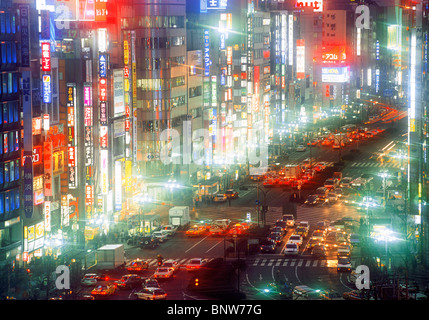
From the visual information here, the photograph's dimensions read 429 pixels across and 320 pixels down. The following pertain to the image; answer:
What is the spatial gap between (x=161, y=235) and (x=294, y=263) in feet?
42.3

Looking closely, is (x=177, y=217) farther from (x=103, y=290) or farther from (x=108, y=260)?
(x=103, y=290)

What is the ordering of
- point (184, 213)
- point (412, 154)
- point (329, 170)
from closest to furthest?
point (412, 154) < point (184, 213) < point (329, 170)

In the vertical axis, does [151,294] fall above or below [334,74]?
below

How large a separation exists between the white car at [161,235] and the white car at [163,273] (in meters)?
13.1

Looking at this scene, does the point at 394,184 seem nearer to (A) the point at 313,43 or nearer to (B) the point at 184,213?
(B) the point at 184,213

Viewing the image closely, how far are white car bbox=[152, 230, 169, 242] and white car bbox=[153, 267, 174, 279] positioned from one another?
13.1 m

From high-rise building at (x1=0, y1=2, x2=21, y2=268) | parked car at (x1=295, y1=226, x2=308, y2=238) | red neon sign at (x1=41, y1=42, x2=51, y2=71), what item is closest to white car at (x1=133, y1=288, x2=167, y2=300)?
high-rise building at (x1=0, y1=2, x2=21, y2=268)

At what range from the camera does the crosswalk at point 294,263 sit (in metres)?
58.1

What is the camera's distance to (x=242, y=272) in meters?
55.1

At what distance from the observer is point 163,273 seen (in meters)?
53.1

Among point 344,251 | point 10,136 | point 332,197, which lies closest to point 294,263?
point 344,251

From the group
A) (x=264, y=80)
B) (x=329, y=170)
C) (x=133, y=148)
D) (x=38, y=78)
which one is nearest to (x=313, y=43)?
(x=264, y=80)

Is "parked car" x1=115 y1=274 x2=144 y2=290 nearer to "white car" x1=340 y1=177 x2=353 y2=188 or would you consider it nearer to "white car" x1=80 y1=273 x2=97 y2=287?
"white car" x1=80 y1=273 x2=97 y2=287

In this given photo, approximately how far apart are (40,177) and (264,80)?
231ft
